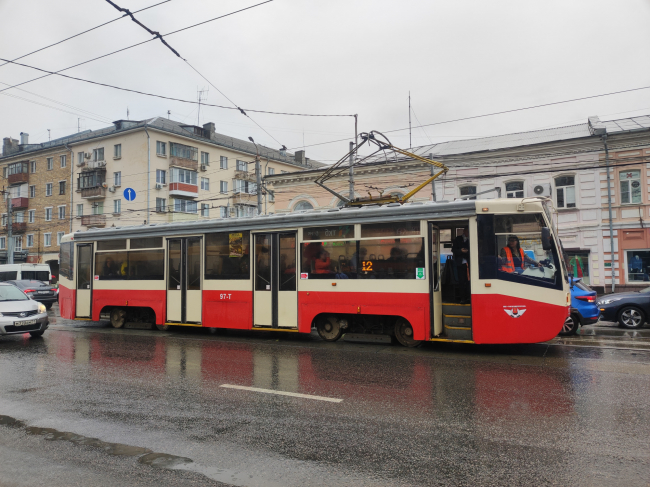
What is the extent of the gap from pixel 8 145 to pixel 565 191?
6377 centimetres

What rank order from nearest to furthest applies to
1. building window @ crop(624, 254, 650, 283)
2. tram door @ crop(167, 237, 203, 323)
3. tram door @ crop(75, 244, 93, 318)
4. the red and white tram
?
1. the red and white tram
2. tram door @ crop(167, 237, 203, 323)
3. tram door @ crop(75, 244, 93, 318)
4. building window @ crop(624, 254, 650, 283)

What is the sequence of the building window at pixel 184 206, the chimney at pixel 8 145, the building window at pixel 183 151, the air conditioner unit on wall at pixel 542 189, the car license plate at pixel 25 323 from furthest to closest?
the chimney at pixel 8 145 → the building window at pixel 183 151 → the building window at pixel 184 206 → the air conditioner unit on wall at pixel 542 189 → the car license plate at pixel 25 323

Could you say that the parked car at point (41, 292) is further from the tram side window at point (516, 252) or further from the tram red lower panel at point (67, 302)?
the tram side window at point (516, 252)

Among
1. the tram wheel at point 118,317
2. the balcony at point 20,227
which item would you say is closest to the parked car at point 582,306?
the tram wheel at point 118,317

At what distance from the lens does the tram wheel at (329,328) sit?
11500 millimetres

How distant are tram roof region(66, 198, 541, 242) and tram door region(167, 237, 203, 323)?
0.37 metres

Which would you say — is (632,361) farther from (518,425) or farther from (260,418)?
(260,418)

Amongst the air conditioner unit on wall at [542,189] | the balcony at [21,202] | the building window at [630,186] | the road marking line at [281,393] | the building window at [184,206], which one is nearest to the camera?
the road marking line at [281,393]

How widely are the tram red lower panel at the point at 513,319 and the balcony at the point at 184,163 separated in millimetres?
43398

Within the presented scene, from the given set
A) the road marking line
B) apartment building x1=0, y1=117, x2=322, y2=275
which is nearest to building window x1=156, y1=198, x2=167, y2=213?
apartment building x1=0, y1=117, x2=322, y2=275

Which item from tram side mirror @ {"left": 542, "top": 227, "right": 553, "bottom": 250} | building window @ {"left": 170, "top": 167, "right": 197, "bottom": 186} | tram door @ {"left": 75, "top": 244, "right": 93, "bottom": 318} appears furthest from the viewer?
building window @ {"left": 170, "top": 167, "right": 197, "bottom": 186}

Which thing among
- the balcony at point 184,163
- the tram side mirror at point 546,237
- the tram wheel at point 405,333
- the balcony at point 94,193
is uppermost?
the balcony at point 184,163

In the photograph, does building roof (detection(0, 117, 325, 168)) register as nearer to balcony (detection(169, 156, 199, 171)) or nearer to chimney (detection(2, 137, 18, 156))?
chimney (detection(2, 137, 18, 156))

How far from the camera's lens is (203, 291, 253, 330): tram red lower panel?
12172 millimetres
